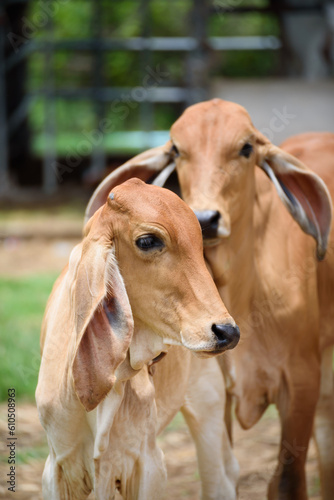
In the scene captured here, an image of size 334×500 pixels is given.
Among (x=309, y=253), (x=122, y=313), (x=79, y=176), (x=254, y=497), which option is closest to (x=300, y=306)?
(x=309, y=253)

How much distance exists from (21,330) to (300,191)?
306cm

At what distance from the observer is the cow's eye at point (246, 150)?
3689 millimetres

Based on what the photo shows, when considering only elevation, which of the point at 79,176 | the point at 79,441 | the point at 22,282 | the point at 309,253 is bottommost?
the point at 79,441

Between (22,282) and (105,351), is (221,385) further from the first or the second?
(22,282)

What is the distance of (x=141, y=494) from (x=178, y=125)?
5.36 feet

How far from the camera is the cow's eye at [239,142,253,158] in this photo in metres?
3.69

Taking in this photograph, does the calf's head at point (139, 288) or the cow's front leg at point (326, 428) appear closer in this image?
the calf's head at point (139, 288)

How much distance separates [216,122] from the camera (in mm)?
3723

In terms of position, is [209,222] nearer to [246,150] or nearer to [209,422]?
[246,150]

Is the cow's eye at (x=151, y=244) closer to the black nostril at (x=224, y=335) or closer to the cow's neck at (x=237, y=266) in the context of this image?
the black nostril at (x=224, y=335)

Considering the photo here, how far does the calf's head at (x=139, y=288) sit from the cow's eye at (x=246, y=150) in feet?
3.32

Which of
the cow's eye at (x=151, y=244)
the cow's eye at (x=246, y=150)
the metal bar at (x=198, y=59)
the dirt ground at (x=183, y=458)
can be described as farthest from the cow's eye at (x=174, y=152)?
the metal bar at (x=198, y=59)

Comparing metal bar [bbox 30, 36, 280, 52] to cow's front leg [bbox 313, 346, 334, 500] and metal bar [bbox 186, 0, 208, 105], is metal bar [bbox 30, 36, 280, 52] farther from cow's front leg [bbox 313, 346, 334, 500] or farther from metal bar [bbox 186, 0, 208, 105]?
cow's front leg [bbox 313, 346, 334, 500]
